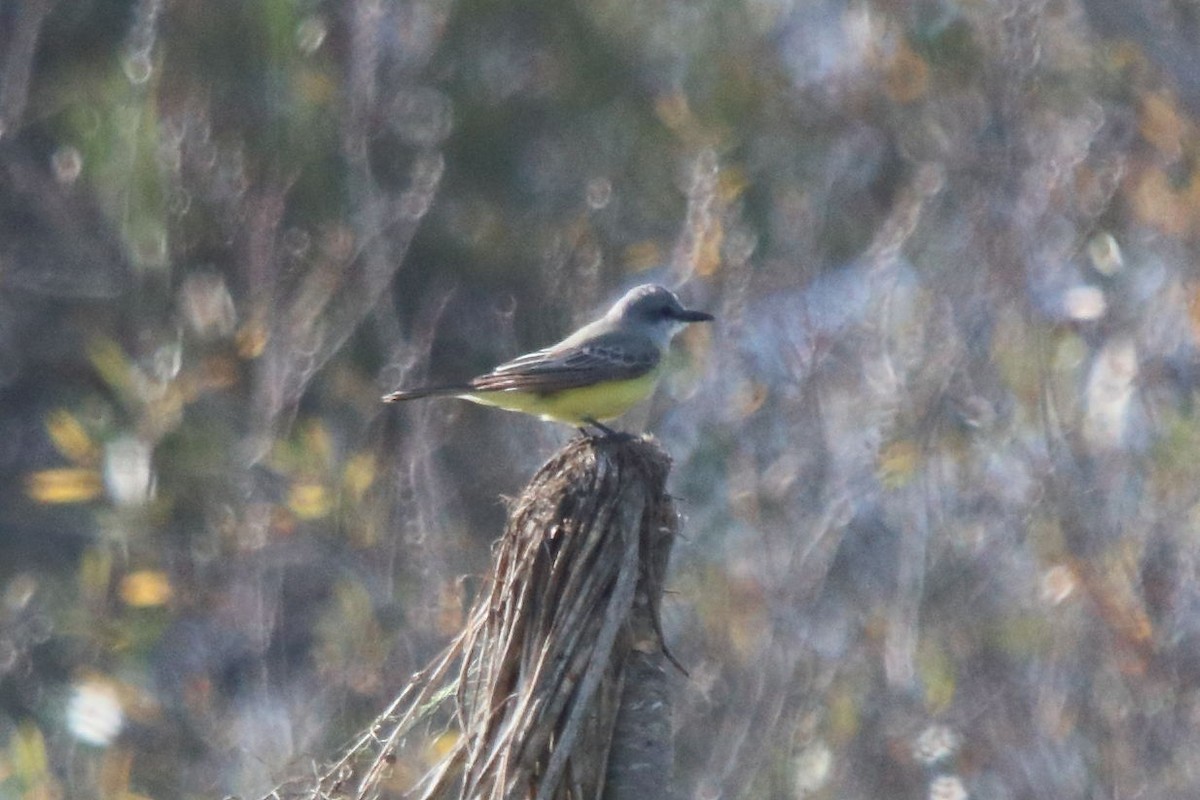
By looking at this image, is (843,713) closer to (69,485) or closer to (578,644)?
(69,485)

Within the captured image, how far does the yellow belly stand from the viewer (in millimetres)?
6129

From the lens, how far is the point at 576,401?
614 cm

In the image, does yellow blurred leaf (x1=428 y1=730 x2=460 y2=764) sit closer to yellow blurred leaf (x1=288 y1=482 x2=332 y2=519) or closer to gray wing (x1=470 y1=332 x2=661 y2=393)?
gray wing (x1=470 y1=332 x2=661 y2=393)

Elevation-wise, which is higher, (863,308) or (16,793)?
(863,308)

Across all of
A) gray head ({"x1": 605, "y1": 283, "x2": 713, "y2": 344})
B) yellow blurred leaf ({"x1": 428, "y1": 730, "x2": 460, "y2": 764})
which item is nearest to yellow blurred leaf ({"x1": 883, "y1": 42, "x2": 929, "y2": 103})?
gray head ({"x1": 605, "y1": 283, "x2": 713, "y2": 344})

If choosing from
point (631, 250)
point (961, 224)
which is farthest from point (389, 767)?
point (961, 224)

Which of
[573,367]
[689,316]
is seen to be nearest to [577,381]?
[573,367]

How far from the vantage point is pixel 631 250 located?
1030 cm

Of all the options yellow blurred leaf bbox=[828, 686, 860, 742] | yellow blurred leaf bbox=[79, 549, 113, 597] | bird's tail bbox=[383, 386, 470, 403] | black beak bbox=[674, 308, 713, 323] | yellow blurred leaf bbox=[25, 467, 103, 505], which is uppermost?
bird's tail bbox=[383, 386, 470, 403]

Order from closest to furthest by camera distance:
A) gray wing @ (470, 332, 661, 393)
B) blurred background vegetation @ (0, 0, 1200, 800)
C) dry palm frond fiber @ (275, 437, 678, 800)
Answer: dry palm frond fiber @ (275, 437, 678, 800) < gray wing @ (470, 332, 661, 393) < blurred background vegetation @ (0, 0, 1200, 800)

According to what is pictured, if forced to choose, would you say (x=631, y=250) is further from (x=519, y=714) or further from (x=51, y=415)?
(x=519, y=714)

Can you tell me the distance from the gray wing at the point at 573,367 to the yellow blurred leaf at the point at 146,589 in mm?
3853

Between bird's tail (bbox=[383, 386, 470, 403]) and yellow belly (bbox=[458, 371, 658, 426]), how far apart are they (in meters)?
0.18

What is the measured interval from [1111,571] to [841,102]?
14.0ft
